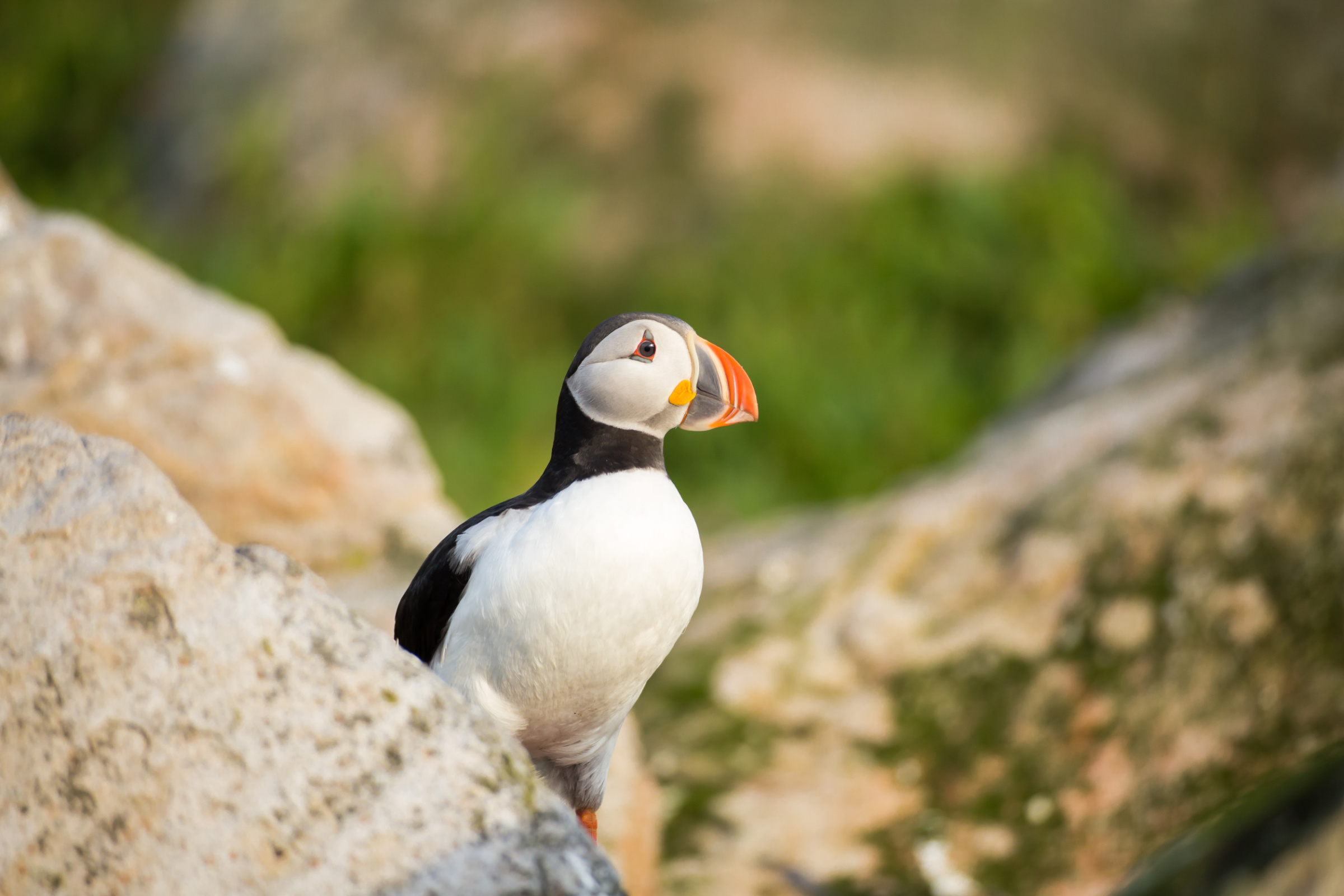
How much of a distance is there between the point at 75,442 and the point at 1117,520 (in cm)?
272

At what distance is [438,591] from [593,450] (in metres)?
0.37

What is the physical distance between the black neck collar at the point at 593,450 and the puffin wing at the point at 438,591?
0.08 m

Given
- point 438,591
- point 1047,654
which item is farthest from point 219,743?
point 1047,654

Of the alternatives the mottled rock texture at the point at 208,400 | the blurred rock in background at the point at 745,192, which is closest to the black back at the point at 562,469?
the mottled rock texture at the point at 208,400

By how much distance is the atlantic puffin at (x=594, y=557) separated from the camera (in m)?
1.92

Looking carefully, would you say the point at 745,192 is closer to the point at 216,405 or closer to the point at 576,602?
the point at 216,405

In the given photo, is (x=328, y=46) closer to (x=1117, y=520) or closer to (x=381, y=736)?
(x=1117, y=520)

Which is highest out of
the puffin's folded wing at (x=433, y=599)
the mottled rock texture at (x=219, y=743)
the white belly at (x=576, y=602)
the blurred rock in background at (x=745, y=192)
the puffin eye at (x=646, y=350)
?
the blurred rock in background at (x=745, y=192)

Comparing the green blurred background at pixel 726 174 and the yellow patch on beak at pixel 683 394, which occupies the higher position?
the green blurred background at pixel 726 174

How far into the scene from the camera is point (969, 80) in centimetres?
784

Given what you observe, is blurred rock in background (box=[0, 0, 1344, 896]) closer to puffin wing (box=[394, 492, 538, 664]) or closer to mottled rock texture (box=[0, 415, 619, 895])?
puffin wing (box=[394, 492, 538, 664])

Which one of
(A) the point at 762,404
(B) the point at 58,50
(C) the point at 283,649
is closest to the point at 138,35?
(B) the point at 58,50

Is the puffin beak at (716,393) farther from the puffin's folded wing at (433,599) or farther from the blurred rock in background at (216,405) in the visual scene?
the blurred rock in background at (216,405)

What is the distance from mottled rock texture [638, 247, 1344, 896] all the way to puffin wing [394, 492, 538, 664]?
117 centimetres
